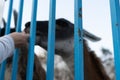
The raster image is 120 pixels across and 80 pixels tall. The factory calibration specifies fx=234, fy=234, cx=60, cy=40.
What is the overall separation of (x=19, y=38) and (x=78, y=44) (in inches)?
10.6

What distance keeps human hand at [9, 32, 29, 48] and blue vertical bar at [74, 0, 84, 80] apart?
25 cm

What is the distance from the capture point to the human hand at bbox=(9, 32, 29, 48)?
2.93ft

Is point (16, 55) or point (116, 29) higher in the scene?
point (116, 29)

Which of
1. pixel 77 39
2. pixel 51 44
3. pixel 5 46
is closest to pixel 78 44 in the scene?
pixel 77 39

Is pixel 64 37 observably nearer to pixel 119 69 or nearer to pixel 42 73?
pixel 42 73

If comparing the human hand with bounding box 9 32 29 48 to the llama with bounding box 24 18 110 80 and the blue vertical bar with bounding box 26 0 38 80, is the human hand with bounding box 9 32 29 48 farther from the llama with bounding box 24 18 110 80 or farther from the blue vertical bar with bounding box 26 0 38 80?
the llama with bounding box 24 18 110 80

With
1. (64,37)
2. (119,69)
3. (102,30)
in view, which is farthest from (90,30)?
(119,69)

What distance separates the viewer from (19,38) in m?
0.90

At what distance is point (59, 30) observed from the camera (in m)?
1.12

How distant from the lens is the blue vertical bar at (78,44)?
0.72 metres

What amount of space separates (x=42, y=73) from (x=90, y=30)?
0.35m

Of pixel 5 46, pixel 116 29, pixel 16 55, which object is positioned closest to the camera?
pixel 116 29

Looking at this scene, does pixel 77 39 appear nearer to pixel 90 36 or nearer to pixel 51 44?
pixel 51 44

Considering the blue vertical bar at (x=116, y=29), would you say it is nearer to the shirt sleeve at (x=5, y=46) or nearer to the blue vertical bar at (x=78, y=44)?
the blue vertical bar at (x=78, y=44)
